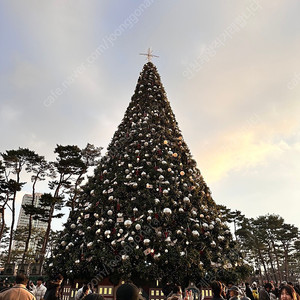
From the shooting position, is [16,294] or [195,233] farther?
[195,233]

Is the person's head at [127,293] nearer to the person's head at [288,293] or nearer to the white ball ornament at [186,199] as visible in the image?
the person's head at [288,293]

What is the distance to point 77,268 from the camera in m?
8.40

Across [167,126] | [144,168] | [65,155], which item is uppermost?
[65,155]

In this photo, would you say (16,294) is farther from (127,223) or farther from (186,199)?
(186,199)

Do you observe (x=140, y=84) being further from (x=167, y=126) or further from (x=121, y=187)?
(x=121, y=187)

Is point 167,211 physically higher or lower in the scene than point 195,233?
higher

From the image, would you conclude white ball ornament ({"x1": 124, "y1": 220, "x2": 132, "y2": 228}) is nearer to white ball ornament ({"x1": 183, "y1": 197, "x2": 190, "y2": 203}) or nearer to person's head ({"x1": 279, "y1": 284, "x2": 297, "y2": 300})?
white ball ornament ({"x1": 183, "y1": 197, "x2": 190, "y2": 203})

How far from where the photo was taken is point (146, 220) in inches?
352

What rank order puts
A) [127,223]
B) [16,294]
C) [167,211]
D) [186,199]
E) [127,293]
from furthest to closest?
[186,199]
[167,211]
[127,223]
[16,294]
[127,293]

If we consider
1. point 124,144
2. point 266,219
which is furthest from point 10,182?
point 266,219

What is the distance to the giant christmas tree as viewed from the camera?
8.13 metres

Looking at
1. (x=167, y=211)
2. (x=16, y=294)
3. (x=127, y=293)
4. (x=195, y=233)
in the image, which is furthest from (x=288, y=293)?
(x=167, y=211)

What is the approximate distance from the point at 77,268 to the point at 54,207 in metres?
17.9

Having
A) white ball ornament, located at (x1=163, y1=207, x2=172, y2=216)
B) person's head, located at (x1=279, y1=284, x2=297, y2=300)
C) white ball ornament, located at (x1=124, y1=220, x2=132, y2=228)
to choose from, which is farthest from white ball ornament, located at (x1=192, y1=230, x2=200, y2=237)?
person's head, located at (x1=279, y1=284, x2=297, y2=300)
